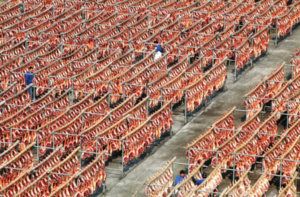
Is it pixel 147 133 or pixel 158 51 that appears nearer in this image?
pixel 147 133

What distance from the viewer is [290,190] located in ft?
137

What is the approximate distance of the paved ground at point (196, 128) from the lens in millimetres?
45594

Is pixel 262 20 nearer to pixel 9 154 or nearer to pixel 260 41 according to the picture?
pixel 260 41

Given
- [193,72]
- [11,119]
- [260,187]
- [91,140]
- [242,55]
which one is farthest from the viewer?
[242,55]

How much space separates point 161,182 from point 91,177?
366 cm

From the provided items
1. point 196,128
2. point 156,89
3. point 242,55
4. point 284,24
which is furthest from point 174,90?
point 284,24

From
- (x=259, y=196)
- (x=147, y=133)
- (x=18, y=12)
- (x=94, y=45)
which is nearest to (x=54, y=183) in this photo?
(x=147, y=133)

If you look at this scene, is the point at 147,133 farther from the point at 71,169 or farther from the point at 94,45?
the point at 94,45

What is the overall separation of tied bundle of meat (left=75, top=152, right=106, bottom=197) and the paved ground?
1.20 metres

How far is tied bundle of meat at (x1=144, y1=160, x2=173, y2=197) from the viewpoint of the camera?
136 feet

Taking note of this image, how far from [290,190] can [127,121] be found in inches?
449

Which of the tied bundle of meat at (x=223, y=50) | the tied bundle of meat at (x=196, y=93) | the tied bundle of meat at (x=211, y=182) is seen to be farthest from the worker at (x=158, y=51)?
the tied bundle of meat at (x=211, y=182)

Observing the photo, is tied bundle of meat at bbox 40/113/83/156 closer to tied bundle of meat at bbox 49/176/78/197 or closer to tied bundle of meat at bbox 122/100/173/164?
tied bundle of meat at bbox 122/100/173/164

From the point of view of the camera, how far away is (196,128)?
51.8 meters
